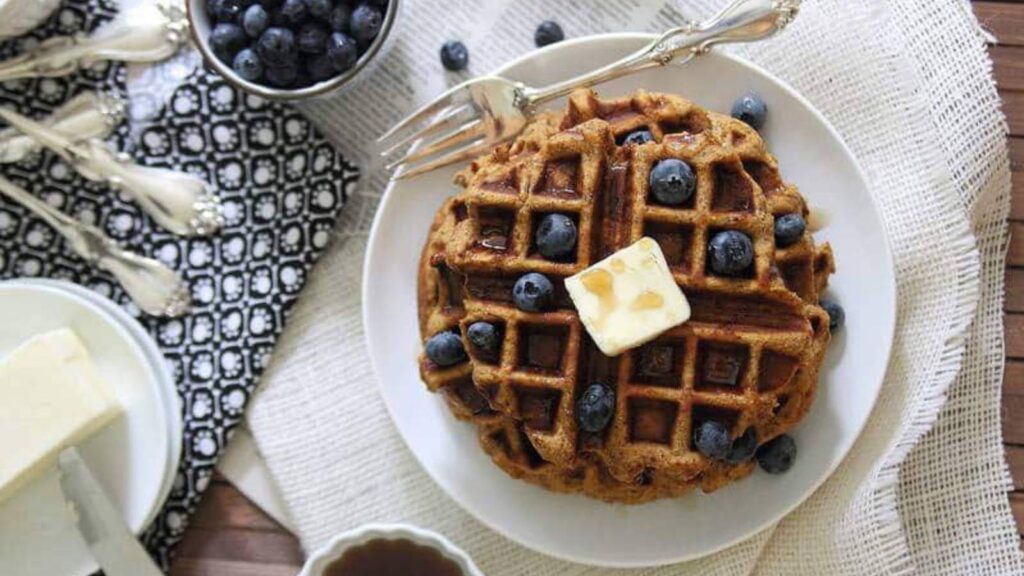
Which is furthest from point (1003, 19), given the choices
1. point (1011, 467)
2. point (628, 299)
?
point (628, 299)

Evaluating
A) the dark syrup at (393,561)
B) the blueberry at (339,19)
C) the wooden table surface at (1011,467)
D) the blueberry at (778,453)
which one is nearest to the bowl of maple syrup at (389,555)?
the dark syrup at (393,561)

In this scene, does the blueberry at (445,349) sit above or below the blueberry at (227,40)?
below

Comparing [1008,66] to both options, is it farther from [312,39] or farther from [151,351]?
[151,351]

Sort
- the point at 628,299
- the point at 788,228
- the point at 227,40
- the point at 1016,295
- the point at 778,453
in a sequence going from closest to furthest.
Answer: the point at 628,299, the point at 788,228, the point at 778,453, the point at 227,40, the point at 1016,295

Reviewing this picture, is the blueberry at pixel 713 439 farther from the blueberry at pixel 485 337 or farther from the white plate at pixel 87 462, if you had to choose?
the white plate at pixel 87 462

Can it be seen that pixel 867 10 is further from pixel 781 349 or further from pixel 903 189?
pixel 781 349

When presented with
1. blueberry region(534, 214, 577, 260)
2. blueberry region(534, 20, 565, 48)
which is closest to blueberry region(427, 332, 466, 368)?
blueberry region(534, 214, 577, 260)
